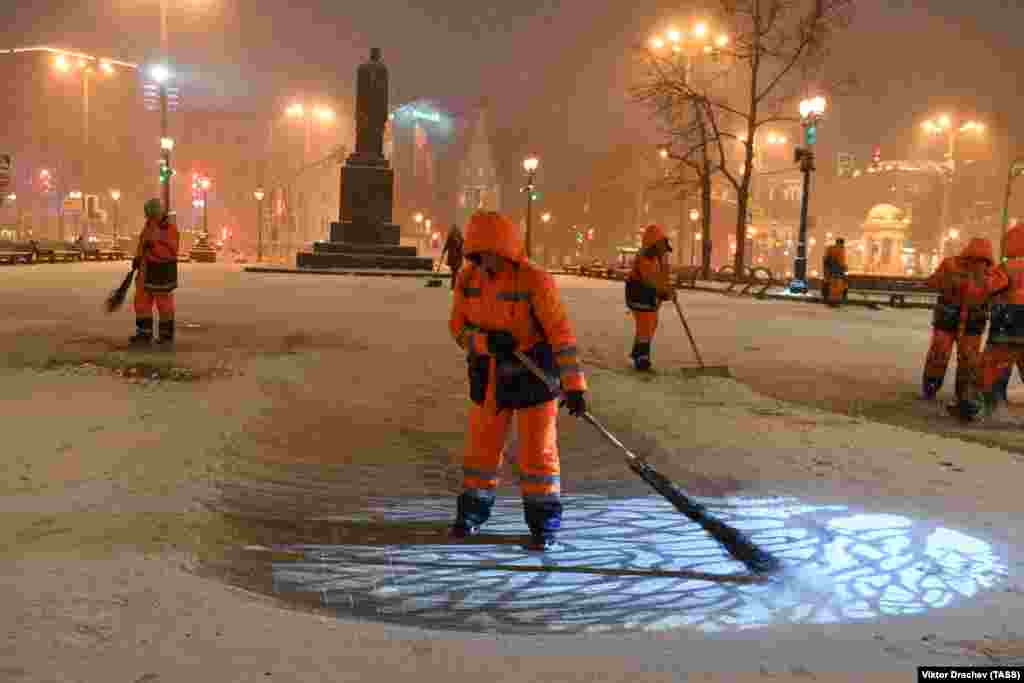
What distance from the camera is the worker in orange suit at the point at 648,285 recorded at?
10430 millimetres

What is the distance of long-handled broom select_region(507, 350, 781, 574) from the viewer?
4.54 m

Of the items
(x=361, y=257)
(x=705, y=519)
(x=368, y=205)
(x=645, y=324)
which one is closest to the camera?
(x=705, y=519)

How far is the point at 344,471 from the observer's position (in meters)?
6.24

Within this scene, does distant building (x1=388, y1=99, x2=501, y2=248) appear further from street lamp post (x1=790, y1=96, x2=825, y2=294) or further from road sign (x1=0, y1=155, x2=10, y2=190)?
road sign (x1=0, y1=155, x2=10, y2=190)

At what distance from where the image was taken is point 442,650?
323 cm

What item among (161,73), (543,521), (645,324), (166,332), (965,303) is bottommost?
(543,521)

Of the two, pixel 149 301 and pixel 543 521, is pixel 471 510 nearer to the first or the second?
pixel 543 521

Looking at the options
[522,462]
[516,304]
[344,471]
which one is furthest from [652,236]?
[522,462]

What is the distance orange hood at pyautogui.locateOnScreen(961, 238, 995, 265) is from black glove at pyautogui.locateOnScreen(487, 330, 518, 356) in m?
5.97

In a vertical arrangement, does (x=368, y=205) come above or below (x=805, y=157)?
below

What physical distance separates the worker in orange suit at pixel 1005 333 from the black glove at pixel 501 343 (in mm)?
5636

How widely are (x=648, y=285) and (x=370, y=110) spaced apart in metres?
26.2

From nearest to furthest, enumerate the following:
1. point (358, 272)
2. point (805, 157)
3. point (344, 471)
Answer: point (344, 471) → point (805, 157) → point (358, 272)

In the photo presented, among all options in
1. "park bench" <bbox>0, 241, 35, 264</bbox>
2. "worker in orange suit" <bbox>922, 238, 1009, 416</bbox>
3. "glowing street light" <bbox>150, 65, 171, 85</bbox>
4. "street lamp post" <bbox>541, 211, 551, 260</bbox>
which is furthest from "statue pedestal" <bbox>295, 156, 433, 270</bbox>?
"street lamp post" <bbox>541, 211, 551, 260</bbox>
